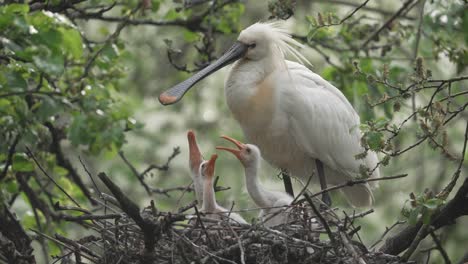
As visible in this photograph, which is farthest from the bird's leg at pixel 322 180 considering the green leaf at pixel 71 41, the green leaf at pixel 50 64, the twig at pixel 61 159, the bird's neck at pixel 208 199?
the green leaf at pixel 50 64

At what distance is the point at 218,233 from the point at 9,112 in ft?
6.12

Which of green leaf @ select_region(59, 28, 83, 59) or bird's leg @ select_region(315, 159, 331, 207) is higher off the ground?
bird's leg @ select_region(315, 159, 331, 207)

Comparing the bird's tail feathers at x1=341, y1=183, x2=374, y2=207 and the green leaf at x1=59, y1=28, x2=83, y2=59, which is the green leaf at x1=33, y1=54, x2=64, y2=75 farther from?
the bird's tail feathers at x1=341, y1=183, x2=374, y2=207

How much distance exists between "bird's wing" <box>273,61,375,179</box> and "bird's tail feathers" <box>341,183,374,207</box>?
26cm

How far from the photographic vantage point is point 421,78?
6.06 m

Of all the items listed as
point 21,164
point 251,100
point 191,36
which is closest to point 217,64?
point 251,100

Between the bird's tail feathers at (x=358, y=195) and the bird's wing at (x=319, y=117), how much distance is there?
0.86 ft

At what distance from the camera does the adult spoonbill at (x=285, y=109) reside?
28.1 feet

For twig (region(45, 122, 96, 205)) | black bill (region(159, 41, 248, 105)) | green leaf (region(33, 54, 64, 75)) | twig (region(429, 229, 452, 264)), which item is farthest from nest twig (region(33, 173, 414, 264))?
black bill (region(159, 41, 248, 105))

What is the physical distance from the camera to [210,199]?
727 cm

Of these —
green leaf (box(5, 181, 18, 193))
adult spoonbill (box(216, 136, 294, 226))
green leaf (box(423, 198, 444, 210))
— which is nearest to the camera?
green leaf (box(423, 198, 444, 210))

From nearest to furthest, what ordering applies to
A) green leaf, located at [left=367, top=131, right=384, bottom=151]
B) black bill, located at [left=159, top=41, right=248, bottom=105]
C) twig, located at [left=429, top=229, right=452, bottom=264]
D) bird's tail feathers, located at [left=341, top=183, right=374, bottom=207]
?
twig, located at [left=429, top=229, right=452, bottom=264], green leaf, located at [left=367, top=131, right=384, bottom=151], black bill, located at [left=159, top=41, right=248, bottom=105], bird's tail feathers, located at [left=341, top=183, right=374, bottom=207]

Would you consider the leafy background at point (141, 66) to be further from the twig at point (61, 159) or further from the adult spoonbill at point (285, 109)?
the adult spoonbill at point (285, 109)

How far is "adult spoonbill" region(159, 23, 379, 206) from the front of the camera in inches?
337
